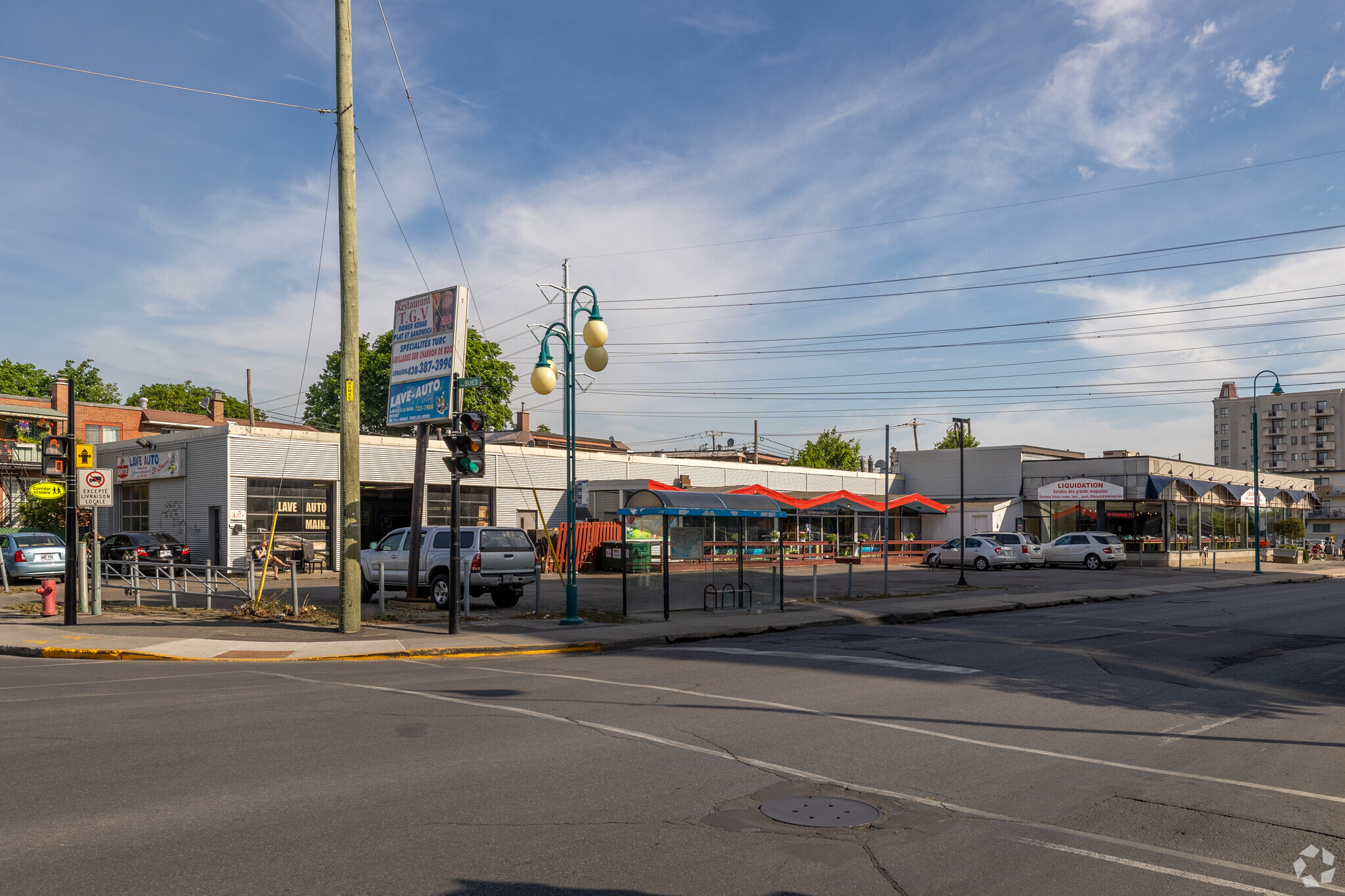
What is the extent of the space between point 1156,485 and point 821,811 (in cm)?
4804

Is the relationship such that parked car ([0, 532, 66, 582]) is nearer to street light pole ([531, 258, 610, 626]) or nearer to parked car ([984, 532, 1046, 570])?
street light pole ([531, 258, 610, 626])

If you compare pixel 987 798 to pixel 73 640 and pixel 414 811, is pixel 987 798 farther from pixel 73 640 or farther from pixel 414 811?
pixel 73 640

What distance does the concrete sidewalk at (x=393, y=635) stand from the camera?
14.6 meters

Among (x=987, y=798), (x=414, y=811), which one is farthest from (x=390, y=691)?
(x=987, y=798)

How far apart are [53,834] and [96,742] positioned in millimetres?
2750

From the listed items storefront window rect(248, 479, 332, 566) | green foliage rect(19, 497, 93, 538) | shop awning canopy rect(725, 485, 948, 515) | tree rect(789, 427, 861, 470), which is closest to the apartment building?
tree rect(789, 427, 861, 470)

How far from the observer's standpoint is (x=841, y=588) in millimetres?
A: 28938

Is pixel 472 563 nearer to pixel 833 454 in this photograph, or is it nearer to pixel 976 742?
pixel 976 742

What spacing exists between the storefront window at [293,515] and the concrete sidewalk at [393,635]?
13.9m

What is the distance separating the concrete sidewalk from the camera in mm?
14602

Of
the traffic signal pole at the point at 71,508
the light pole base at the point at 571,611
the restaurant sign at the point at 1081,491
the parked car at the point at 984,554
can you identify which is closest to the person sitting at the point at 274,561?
the traffic signal pole at the point at 71,508

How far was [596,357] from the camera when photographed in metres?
17.5

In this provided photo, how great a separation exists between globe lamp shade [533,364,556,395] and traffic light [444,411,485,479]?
4.70ft

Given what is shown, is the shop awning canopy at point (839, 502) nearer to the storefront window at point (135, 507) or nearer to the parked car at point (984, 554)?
the parked car at point (984, 554)
